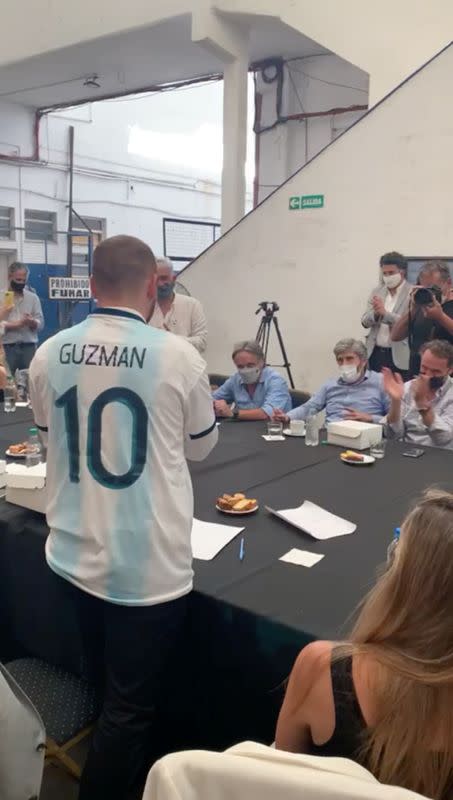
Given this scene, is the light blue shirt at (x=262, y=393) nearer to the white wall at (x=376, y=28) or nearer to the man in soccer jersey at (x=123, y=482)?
the man in soccer jersey at (x=123, y=482)

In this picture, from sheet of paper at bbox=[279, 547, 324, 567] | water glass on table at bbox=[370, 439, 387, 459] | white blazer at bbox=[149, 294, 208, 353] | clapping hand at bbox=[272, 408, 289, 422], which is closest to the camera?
sheet of paper at bbox=[279, 547, 324, 567]

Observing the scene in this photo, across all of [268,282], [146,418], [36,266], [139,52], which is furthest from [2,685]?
[36,266]

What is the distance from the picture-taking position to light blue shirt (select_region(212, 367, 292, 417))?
3889 millimetres

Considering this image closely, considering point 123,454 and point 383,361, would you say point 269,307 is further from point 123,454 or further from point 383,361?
point 123,454

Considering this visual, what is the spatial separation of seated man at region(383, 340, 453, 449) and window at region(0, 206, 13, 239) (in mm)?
6981

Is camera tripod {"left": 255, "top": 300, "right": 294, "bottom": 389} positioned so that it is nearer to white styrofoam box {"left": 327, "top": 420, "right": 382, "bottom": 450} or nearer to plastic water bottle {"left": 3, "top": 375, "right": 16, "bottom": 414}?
plastic water bottle {"left": 3, "top": 375, "right": 16, "bottom": 414}

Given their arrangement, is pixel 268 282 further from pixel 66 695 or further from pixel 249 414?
pixel 66 695

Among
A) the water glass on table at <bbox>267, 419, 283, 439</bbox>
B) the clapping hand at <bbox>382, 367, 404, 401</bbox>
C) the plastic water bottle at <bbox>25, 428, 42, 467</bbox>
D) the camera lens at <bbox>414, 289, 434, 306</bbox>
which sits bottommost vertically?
the water glass on table at <bbox>267, 419, 283, 439</bbox>

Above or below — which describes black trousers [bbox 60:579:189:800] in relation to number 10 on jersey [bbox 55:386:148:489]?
below

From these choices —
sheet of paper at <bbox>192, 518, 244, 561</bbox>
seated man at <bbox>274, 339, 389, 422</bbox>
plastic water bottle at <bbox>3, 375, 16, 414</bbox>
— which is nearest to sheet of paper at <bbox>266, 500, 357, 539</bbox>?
sheet of paper at <bbox>192, 518, 244, 561</bbox>

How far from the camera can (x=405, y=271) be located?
16.2ft

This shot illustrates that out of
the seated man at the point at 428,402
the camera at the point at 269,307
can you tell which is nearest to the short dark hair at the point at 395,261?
the camera at the point at 269,307

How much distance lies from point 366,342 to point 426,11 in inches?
103

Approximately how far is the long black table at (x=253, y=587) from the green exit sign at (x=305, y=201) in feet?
11.0
